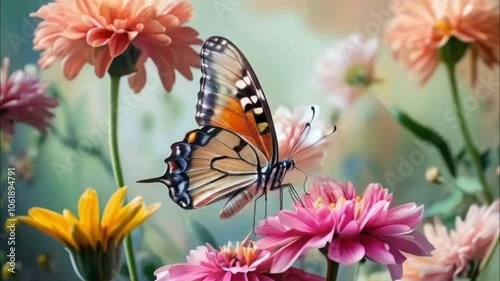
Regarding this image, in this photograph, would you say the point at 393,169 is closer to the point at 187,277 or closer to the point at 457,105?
the point at 457,105

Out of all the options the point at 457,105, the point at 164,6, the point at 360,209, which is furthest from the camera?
the point at 457,105

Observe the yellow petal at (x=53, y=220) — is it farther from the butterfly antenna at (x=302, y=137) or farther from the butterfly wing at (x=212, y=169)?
the butterfly antenna at (x=302, y=137)

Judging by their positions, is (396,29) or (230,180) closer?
(230,180)

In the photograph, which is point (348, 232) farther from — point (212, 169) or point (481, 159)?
point (481, 159)

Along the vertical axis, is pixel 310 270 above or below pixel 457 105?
below

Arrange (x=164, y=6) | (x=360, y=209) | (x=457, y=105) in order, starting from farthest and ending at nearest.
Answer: (x=457, y=105) < (x=164, y=6) < (x=360, y=209)

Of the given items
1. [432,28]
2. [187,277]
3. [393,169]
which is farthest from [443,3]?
[187,277]

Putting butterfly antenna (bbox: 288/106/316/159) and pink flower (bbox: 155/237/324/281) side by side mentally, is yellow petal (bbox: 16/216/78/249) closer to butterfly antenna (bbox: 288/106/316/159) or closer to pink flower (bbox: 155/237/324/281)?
pink flower (bbox: 155/237/324/281)

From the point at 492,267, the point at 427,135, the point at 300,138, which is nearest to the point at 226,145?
the point at 300,138

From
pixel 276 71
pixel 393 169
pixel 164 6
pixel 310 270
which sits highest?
pixel 164 6
